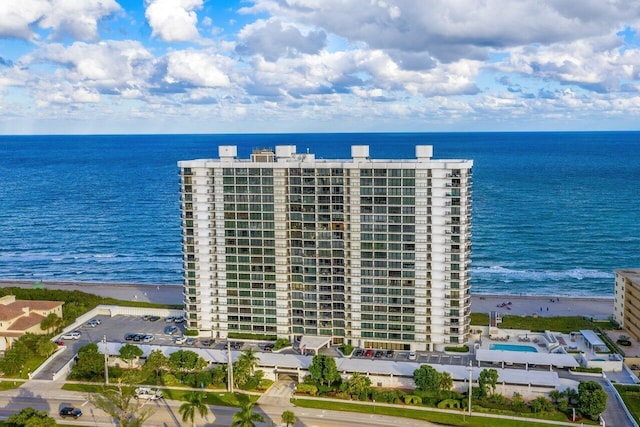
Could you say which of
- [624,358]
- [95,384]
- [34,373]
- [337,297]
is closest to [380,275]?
[337,297]

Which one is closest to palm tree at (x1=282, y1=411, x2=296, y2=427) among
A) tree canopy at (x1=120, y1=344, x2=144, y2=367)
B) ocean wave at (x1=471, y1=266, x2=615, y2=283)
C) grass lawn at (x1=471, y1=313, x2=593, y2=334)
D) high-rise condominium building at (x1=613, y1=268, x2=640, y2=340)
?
tree canopy at (x1=120, y1=344, x2=144, y2=367)

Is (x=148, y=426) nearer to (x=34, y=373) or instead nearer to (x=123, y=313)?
(x=34, y=373)

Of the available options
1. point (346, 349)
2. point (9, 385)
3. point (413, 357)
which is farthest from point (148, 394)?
point (413, 357)

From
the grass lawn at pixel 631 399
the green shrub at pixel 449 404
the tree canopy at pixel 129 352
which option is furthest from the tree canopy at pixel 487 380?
the tree canopy at pixel 129 352

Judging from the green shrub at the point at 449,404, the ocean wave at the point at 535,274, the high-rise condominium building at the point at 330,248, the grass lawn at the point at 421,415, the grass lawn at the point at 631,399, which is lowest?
the grass lawn at the point at 421,415

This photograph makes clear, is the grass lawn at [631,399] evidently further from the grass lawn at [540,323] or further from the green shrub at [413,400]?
the green shrub at [413,400]

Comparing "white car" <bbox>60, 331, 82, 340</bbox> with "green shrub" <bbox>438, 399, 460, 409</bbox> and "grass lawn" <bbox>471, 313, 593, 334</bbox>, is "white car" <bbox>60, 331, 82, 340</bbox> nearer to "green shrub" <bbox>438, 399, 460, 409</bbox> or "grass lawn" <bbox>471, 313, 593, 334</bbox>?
"green shrub" <bbox>438, 399, 460, 409</bbox>
